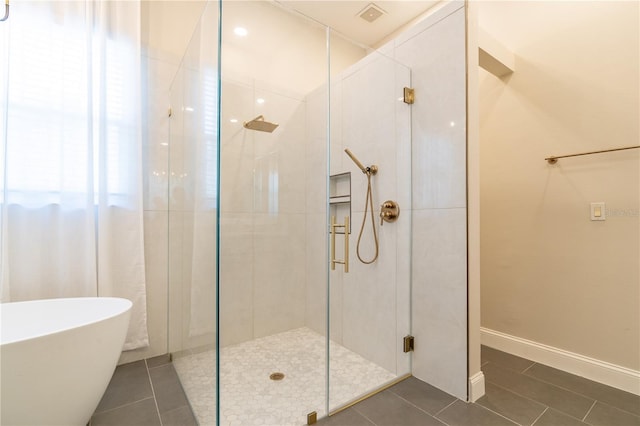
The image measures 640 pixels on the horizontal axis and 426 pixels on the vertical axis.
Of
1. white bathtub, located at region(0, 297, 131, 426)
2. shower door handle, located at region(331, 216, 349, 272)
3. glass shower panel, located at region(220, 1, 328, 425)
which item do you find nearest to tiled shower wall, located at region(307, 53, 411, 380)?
shower door handle, located at region(331, 216, 349, 272)

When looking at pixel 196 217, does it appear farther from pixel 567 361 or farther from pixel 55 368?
pixel 567 361

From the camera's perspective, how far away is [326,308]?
1786 millimetres

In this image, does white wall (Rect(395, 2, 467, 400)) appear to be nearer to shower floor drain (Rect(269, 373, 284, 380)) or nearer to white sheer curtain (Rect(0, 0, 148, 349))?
shower floor drain (Rect(269, 373, 284, 380))

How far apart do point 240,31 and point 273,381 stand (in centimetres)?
192

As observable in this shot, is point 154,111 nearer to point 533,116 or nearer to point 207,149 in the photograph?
point 207,149

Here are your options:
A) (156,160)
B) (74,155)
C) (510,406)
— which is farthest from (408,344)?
(74,155)

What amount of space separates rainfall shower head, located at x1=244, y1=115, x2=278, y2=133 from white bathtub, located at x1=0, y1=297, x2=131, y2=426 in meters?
1.14

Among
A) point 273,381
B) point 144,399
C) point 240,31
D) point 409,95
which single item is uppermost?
point 240,31

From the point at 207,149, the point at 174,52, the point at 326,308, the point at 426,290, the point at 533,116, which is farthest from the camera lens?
the point at 174,52

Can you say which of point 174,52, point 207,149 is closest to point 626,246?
point 207,149

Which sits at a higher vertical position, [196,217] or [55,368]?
[196,217]

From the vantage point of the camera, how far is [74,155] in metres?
2.00

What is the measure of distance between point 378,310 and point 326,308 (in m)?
0.49

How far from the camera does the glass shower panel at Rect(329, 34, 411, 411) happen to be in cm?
204
